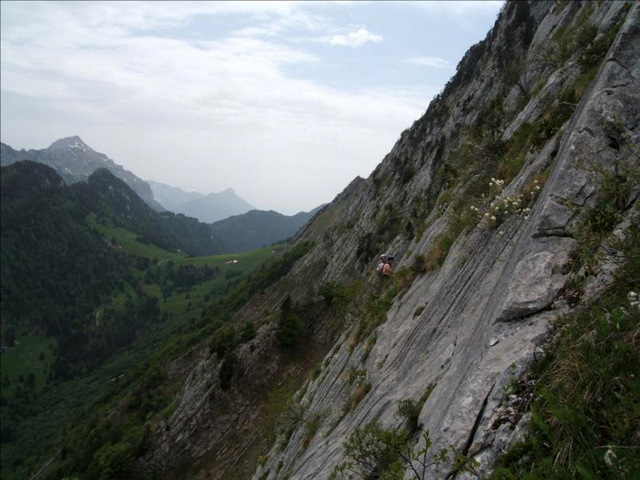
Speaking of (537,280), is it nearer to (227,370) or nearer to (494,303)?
(494,303)

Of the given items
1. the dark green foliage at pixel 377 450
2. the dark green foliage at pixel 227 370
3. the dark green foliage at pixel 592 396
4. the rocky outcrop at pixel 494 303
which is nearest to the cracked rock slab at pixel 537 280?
the rocky outcrop at pixel 494 303

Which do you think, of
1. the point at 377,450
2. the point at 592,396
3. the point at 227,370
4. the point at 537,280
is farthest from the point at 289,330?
the point at 592,396

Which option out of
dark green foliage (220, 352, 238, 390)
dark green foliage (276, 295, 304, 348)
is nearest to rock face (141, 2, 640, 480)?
dark green foliage (276, 295, 304, 348)

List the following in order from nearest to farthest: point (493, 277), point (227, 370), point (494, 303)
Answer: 1. point (494, 303)
2. point (493, 277)
3. point (227, 370)

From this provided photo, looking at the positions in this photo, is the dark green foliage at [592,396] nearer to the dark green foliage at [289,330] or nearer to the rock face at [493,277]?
the rock face at [493,277]

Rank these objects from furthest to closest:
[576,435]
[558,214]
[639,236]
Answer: [558,214], [639,236], [576,435]

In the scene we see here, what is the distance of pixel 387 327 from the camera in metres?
17.7

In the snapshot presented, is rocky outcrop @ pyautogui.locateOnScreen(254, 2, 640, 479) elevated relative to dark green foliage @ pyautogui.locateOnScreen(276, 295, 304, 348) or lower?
elevated

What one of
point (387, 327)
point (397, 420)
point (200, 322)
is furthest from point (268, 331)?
point (200, 322)

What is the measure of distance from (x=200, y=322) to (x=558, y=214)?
123121 mm

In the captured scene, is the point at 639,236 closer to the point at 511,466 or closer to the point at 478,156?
the point at 511,466

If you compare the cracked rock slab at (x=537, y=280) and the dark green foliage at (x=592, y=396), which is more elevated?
the cracked rock slab at (x=537, y=280)

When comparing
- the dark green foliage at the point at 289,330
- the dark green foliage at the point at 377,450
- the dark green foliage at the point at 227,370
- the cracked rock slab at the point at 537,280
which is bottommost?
the dark green foliage at the point at 227,370

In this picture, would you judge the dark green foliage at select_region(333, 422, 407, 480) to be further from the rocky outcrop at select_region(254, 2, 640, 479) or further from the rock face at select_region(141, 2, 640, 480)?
the rocky outcrop at select_region(254, 2, 640, 479)
